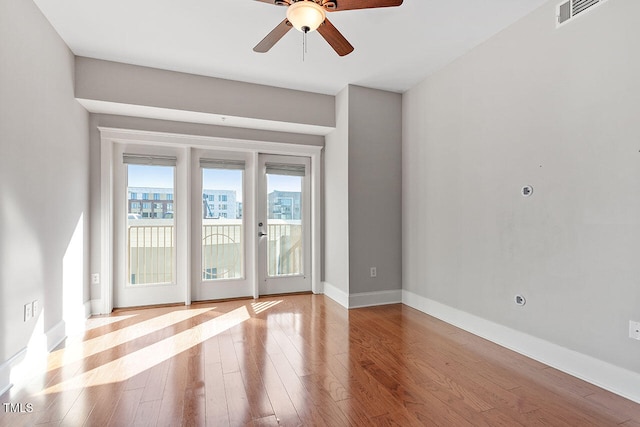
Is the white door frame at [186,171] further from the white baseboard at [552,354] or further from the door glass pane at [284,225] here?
the white baseboard at [552,354]

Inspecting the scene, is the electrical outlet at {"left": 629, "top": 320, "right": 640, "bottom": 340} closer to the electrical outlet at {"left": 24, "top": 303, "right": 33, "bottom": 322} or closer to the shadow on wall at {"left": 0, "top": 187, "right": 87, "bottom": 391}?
the shadow on wall at {"left": 0, "top": 187, "right": 87, "bottom": 391}

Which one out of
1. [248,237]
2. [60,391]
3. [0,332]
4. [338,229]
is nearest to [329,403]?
[60,391]

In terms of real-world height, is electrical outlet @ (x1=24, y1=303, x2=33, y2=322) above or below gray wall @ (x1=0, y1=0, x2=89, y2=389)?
below

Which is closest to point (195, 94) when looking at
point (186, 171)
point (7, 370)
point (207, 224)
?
point (186, 171)

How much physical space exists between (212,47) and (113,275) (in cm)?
276

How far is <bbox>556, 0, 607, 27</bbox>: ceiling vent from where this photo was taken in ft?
7.04

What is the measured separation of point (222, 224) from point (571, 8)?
392cm

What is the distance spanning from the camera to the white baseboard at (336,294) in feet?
12.6

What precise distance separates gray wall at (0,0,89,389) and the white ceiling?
0.37 meters

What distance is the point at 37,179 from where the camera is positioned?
96.0 inches

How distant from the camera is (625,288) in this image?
77.8 inches

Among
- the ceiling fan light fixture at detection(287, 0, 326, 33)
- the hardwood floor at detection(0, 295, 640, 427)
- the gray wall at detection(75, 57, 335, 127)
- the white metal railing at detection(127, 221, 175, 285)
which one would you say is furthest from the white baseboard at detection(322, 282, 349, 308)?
the ceiling fan light fixture at detection(287, 0, 326, 33)

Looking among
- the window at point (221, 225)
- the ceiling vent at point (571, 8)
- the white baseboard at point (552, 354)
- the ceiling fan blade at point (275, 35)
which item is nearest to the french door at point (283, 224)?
the window at point (221, 225)

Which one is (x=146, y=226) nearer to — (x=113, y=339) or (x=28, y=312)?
(x=113, y=339)
